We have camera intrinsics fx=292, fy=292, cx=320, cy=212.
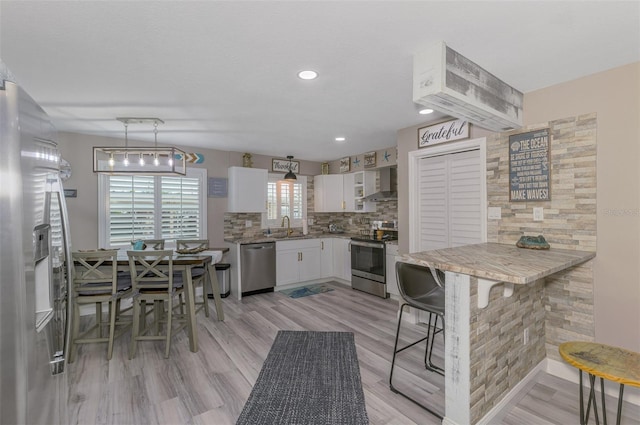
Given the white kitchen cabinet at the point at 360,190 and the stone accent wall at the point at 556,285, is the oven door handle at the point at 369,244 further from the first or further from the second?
the stone accent wall at the point at 556,285

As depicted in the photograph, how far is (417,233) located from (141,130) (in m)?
3.66

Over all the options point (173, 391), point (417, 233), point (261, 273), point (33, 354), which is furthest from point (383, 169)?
point (33, 354)

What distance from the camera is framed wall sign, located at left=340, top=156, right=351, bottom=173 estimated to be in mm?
5653

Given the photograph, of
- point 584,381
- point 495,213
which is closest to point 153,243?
point 495,213

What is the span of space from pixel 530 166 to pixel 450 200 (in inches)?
35.3

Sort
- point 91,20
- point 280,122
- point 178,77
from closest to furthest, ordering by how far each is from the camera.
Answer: point 91,20, point 178,77, point 280,122

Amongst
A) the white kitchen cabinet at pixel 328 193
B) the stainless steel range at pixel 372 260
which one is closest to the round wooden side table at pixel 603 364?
the stainless steel range at pixel 372 260

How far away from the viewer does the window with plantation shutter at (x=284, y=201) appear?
5.61 meters

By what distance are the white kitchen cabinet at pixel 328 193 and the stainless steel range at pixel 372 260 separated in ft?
3.05

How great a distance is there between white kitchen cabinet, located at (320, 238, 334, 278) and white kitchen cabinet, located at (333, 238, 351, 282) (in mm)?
75

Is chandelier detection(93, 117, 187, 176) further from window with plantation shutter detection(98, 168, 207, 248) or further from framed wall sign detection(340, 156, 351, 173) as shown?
framed wall sign detection(340, 156, 351, 173)

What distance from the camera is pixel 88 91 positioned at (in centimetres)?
246

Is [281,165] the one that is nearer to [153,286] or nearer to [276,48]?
[153,286]

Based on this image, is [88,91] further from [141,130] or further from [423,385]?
[423,385]
